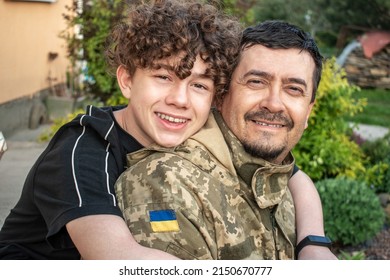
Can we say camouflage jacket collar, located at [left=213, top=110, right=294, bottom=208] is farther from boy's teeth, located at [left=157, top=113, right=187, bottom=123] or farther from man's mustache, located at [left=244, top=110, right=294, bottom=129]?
boy's teeth, located at [left=157, top=113, right=187, bottom=123]

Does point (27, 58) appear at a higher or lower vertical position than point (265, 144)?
lower

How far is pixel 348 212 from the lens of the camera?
16.8 ft

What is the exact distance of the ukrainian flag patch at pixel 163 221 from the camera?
2.07m

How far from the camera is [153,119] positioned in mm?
2396

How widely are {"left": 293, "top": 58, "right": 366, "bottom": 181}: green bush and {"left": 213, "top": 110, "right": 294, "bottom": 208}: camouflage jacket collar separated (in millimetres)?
3224

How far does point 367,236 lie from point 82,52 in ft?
Result: 12.3

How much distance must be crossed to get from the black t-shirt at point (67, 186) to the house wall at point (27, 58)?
10.3 feet

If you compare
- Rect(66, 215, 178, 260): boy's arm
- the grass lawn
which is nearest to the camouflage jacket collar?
Rect(66, 215, 178, 260): boy's arm

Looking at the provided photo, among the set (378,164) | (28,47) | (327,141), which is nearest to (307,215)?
(327,141)

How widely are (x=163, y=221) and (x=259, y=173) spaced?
0.50 meters

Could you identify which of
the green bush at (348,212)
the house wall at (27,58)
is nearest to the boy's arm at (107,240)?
the green bush at (348,212)

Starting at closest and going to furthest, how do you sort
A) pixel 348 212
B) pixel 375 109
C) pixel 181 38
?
1. pixel 181 38
2. pixel 348 212
3. pixel 375 109

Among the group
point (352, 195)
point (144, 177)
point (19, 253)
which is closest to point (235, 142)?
point (144, 177)

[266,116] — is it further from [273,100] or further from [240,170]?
[240,170]
